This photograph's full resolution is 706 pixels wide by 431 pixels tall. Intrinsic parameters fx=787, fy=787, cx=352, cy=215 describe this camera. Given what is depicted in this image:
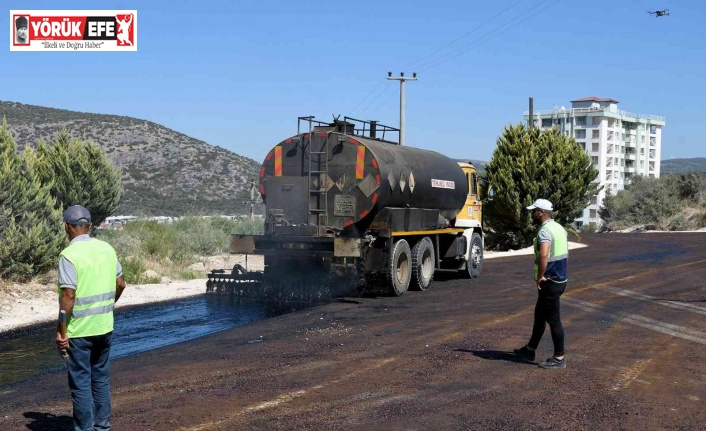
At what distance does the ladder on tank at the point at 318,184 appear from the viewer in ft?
51.4

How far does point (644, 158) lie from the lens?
145500mm

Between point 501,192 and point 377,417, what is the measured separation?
25.3 meters

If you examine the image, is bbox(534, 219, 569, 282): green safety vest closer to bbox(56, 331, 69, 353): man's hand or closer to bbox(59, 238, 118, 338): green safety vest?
bbox(59, 238, 118, 338): green safety vest

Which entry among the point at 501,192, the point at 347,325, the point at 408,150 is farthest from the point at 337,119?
the point at 501,192

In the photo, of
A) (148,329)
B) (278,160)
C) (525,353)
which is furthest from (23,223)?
(525,353)

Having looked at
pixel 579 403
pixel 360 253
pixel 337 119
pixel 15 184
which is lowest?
pixel 579 403

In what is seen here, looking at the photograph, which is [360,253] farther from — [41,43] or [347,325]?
[41,43]

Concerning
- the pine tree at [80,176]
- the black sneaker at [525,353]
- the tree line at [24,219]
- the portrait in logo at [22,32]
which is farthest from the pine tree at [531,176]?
the black sneaker at [525,353]

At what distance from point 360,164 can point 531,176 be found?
56.8 ft

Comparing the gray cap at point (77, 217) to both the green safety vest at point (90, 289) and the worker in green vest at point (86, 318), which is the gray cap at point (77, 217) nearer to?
the worker in green vest at point (86, 318)

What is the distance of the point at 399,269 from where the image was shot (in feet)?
54.2

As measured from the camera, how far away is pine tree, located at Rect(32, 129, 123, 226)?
25469 mm

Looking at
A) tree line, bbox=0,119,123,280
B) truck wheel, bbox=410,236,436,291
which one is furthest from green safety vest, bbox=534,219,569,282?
tree line, bbox=0,119,123,280

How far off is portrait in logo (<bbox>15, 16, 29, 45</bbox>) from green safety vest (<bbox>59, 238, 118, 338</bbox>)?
57.1 feet
